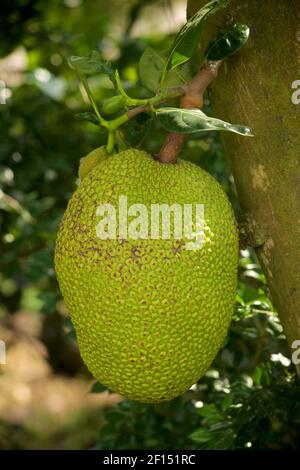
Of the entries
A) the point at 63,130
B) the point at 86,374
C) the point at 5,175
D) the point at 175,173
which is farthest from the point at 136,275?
the point at 86,374

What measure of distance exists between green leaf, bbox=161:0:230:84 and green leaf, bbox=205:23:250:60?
0.03 metres

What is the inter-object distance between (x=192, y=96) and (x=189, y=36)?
3.2 inches

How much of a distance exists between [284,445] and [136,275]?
647 mm

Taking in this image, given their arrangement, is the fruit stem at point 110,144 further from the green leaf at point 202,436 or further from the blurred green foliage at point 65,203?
the green leaf at point 202,436

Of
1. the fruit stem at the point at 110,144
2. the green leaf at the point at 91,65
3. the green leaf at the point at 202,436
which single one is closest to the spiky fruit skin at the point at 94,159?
the fruit stem at the point at 110,144

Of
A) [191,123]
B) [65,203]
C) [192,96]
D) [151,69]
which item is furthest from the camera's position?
[65,203]

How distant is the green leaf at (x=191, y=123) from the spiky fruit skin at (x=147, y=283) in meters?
0.09

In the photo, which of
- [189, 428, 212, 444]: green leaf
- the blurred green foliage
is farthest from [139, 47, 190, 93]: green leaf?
[189, 428, 212, 444]: green leaf

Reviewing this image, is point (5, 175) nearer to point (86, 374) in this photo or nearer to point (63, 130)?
point (63, 130)

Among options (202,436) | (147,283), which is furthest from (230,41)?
(202,436)

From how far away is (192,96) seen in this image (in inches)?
36.0

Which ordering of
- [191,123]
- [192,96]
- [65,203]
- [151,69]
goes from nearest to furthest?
[191,123]
[192,96]
[151,69]
[65,203]

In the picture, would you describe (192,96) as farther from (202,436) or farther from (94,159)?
(202,436)

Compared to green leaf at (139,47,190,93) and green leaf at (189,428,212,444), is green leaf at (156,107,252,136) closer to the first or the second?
green leaf at (139,47,190,93)
